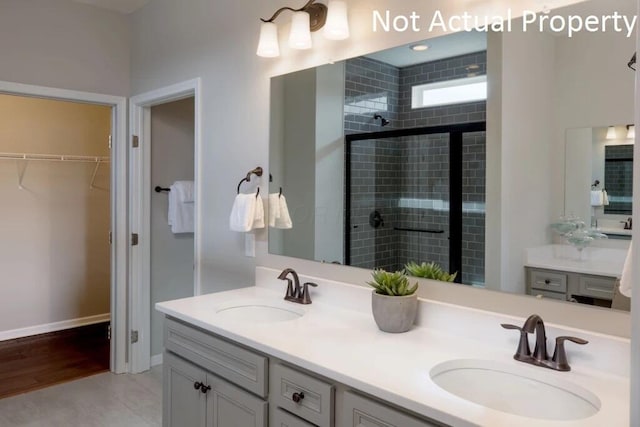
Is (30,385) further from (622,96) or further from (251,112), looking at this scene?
(622,96)

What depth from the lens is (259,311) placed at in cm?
210

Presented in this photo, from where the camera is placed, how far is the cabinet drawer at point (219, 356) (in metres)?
1.57

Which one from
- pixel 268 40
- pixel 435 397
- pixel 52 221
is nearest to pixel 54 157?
pixel 52 221

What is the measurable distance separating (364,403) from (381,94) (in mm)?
1190

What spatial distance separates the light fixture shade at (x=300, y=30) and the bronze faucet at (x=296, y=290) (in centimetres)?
100

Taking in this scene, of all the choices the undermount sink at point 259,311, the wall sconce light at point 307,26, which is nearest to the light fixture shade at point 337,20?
the wall sconce light at point 307,26

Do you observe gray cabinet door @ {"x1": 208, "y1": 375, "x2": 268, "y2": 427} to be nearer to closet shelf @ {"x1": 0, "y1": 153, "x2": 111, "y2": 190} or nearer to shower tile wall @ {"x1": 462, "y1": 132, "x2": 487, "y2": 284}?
shower tile wall @ {"x1": 462, "y1": 132, "x2": 487, "y2": 284}

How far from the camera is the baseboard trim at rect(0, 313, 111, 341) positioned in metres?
4.11

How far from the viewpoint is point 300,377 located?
4.63 ft

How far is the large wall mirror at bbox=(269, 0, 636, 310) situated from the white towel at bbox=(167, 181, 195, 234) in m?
1.45

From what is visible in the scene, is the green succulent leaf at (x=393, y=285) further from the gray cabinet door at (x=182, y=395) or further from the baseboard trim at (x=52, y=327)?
the baseboard trim at (x=52, y=327)

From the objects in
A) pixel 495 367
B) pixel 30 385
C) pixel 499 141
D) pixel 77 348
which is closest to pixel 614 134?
pixel 499 141

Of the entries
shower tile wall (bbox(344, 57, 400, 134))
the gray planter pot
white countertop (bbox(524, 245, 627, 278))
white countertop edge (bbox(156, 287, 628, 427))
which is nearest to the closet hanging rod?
shower tile wall (bbox(344, 57, 400, 134))

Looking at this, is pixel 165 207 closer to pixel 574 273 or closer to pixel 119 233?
pixel 119 233
